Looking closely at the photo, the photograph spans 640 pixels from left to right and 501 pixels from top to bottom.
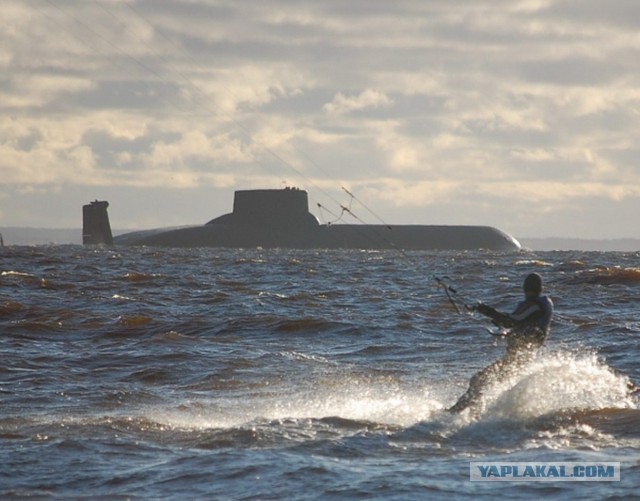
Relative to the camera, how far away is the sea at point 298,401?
10.6 metres

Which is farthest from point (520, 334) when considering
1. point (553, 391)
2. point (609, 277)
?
point (609, 277)

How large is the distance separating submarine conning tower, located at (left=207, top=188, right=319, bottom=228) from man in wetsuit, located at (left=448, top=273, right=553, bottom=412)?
111m

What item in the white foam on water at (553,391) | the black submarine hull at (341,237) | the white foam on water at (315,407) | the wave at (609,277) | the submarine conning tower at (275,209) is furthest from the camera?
the submarine conning tower at (275,209)

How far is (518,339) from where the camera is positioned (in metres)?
13.6

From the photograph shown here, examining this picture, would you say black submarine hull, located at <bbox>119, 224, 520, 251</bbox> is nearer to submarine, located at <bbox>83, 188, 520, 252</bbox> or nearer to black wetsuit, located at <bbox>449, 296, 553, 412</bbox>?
submarine, located at <bbox>83, 188, 520, 252</bbox>

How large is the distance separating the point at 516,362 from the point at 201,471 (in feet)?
14.9

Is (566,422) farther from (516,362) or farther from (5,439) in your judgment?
(5,439)

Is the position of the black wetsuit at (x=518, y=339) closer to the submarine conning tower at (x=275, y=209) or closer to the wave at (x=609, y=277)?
the wave at (x=609, y=277)

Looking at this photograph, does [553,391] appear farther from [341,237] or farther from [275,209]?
[341,237]

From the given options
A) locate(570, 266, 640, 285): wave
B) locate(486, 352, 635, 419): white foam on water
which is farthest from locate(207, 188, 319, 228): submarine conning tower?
locate(486, 352, 635, 419): white foam on water

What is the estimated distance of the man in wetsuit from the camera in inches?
530

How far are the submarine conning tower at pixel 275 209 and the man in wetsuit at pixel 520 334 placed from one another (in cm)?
11106

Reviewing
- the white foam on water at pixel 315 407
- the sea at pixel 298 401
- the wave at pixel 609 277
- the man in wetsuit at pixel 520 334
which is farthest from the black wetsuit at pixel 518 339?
the wave at pixel 609 277

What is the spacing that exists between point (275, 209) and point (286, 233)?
3.14 meters
